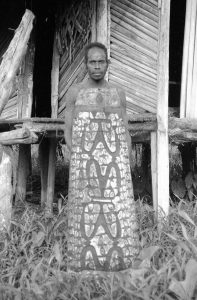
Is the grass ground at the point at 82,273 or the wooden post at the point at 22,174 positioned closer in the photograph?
the grass ground at the point at 82,273

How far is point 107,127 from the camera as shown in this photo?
11.6 feet

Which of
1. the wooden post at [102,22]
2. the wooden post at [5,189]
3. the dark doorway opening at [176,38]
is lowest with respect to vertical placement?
the wooden post at [5,189]

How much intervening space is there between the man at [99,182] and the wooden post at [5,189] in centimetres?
138

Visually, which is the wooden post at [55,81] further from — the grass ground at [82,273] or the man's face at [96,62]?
the man's face at [96,62]

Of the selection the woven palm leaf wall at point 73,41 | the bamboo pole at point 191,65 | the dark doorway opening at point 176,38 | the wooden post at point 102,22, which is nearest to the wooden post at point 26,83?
the woven palm leaf wall at point 73,41

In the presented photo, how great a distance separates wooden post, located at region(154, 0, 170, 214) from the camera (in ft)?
18.0

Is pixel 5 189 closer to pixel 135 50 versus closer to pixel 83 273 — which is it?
pixel 83 273

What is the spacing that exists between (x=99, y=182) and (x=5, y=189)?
1.62 metres

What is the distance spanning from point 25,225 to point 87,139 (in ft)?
5.58

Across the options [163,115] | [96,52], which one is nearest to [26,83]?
[163,115]

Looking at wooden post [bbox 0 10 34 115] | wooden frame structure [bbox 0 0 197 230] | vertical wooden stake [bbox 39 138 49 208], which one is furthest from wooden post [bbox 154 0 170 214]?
vertical wooden stake [bbox 39 138 49 208]

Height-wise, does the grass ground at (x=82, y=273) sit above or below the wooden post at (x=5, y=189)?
below

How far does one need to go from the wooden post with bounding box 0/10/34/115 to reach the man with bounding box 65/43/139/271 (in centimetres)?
130

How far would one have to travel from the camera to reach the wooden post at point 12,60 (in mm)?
4684
